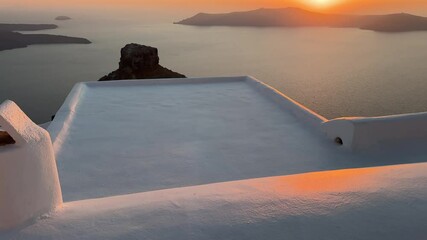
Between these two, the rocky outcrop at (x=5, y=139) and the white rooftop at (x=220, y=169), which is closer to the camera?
the white rooftop at (x=220, y=169)

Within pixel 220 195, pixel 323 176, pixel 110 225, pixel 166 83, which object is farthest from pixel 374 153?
pixel 166 83

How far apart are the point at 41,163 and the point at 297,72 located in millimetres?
99981

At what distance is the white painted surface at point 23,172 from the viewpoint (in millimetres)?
2332

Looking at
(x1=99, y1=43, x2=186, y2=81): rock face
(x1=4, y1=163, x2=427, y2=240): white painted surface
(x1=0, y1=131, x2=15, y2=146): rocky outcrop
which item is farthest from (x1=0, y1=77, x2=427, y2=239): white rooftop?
(x1=99, y1=43, x2=186, y2=81): rock face

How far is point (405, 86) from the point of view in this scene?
79.3 meters

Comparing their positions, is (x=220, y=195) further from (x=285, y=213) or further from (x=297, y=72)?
(x=297, y=72)

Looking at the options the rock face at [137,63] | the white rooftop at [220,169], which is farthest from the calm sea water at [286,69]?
the white rooftop at [220,169]

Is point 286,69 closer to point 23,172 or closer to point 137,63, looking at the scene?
point 137,63

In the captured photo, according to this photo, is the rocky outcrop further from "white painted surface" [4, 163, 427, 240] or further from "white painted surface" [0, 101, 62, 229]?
"white painted surface" [4, 163, 427, 240]

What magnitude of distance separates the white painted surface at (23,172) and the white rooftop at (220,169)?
11cm

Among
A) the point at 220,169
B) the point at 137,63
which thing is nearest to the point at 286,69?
the point at 137,63

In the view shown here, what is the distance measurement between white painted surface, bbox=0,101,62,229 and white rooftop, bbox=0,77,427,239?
0.11 metres

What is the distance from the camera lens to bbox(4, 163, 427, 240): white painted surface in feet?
7.25

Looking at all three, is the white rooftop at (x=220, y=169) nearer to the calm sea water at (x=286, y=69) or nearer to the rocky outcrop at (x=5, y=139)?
the rocky outcrop at (x=5, y=139)
